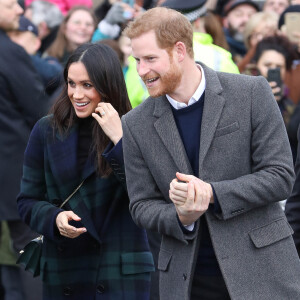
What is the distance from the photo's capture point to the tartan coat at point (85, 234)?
448cm

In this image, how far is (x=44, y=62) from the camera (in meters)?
8.05

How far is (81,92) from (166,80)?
932mm

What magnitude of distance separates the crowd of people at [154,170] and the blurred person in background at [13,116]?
1cm

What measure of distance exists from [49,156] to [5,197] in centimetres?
225

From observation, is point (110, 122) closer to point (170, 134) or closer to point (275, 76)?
point (170, 134)

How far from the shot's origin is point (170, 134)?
3686 mm

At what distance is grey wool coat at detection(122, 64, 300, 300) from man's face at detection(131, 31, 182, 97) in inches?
6.2

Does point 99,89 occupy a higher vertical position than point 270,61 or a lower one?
higher

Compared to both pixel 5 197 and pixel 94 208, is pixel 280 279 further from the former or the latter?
pixel 5 197

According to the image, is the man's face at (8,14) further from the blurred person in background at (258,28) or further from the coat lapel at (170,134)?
the coat lapel at (170,134)

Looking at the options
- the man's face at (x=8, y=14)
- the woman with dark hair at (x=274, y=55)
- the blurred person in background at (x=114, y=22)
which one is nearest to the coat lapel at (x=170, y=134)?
the man's face at (x=8, y=14)

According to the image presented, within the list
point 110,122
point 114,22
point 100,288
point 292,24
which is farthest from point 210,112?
point 114,22

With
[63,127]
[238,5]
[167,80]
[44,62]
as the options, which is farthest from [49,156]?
[238,5]


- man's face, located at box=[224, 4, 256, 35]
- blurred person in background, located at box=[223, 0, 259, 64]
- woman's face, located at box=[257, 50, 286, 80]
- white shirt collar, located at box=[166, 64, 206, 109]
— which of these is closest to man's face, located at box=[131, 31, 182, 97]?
white shirt collar, located at box=[166, 64, 206, 109]
